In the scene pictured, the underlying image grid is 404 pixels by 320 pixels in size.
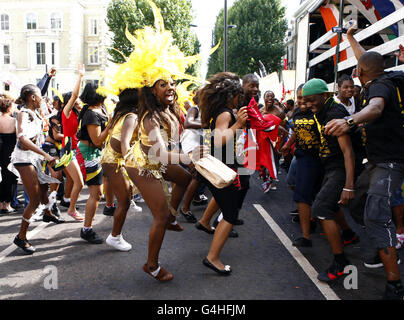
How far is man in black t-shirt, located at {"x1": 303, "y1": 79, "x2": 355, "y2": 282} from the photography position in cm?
330

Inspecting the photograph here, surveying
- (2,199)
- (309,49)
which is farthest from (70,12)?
(2,199)

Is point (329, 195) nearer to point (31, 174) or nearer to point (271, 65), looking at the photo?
point (31, 174)

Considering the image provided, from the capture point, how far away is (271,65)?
114 feet

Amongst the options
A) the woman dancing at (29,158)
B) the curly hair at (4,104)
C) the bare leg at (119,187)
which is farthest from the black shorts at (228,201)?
the curly hair at (4,104)

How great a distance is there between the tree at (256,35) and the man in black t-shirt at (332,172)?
100 ft

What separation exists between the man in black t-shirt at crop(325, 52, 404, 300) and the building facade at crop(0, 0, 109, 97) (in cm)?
4221

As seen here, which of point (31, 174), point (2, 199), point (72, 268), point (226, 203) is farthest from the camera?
point (2, 199)

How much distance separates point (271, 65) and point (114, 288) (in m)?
34.0

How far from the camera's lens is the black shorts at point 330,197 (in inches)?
137

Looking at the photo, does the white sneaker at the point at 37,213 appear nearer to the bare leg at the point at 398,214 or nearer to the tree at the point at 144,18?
the bare leg at the point at 398,214

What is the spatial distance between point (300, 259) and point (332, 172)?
41.6 inches

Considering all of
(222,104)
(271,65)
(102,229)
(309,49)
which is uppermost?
(271,65)

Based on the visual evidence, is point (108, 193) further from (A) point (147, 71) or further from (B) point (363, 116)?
(B) point (363, 116)

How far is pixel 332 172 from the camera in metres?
3.60
